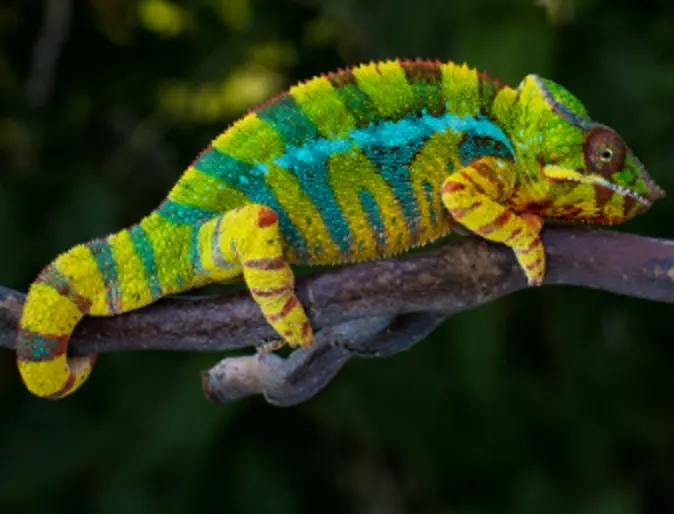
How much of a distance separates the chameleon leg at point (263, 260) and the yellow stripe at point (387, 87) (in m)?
0.21

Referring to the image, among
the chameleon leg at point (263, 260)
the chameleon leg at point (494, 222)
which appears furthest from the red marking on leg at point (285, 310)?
the chameleon leg at point (494, 222)

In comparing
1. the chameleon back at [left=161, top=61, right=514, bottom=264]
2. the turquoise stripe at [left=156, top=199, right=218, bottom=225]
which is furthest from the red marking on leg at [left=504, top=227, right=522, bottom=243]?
the turquoise stripe at [left=156, top=199, right=218, bottom=225]

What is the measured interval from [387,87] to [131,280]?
39 centimetres

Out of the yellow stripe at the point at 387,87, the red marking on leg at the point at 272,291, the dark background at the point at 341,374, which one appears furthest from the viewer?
the dark background at the point at 341,374

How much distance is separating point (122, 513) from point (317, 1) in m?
1.44

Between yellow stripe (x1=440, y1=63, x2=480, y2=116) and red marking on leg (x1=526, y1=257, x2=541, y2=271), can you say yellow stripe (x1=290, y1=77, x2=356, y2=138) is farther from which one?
red marking on leg (x1=526, y1=257, x2=541, y2=271)

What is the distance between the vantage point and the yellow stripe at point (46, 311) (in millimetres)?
973

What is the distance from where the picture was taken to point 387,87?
42.3 inches

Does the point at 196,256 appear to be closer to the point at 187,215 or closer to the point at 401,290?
the point at 187,215

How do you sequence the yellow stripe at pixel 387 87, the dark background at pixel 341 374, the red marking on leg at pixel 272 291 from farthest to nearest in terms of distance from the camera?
the dark background at pixel 341 374 < the yellow stripe at pixel 387 87 < the red marking on leg at pixel 272 291

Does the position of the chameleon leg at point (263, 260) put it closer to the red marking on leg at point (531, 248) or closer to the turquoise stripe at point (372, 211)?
the turquoise stripe at point (372, 211)

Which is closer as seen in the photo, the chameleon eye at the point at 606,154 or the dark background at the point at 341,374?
the chameleon eye at the point at 606,154

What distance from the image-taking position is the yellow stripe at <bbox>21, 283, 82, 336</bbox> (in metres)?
0.97

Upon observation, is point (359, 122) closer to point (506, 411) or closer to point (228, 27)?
point (506, 411)
